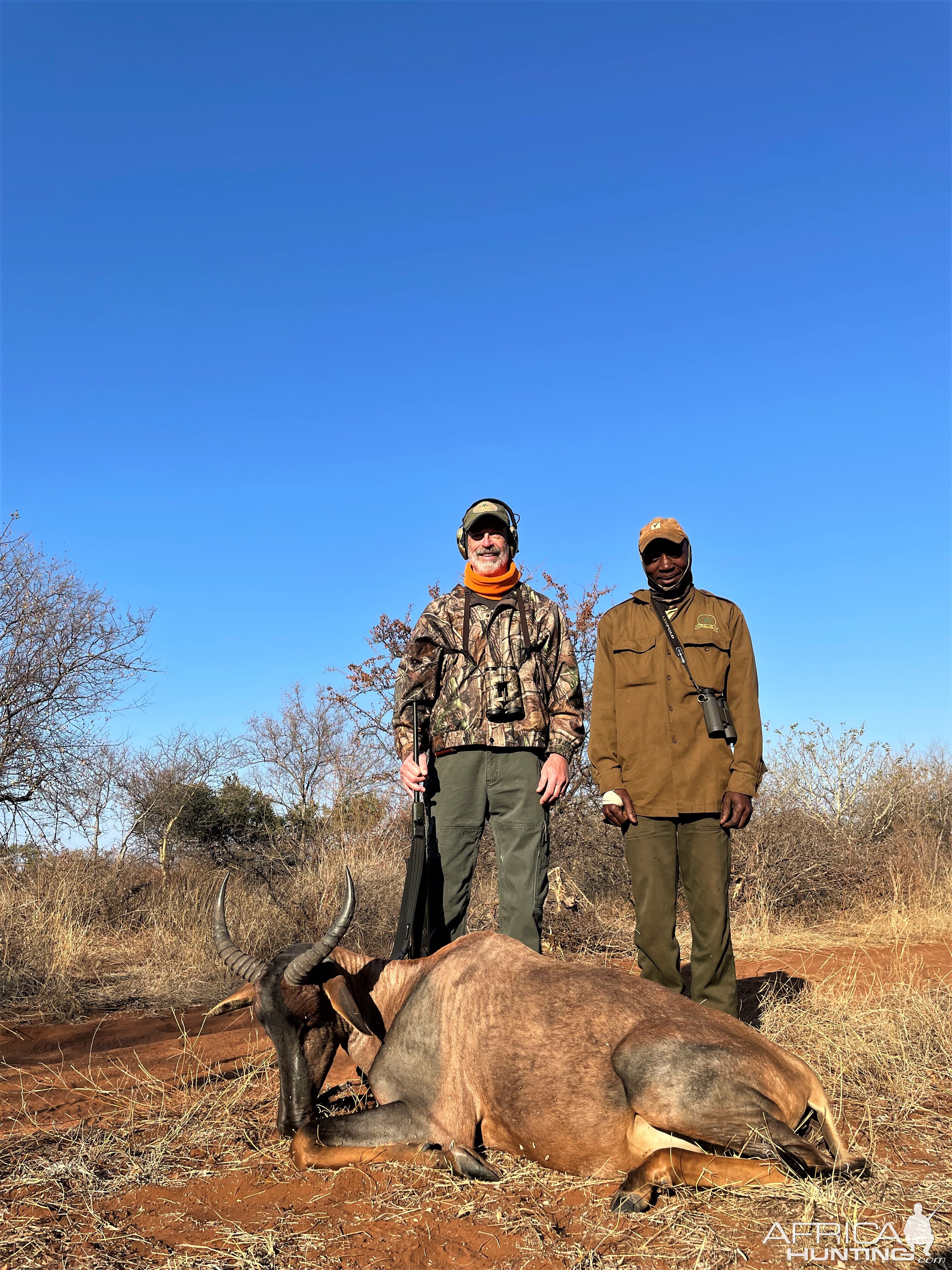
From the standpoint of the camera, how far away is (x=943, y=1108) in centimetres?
441

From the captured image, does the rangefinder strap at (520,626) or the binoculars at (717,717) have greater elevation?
the rangefinder strap at (520,626)

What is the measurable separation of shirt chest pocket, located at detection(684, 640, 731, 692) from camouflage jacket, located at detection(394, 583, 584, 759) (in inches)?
26.6

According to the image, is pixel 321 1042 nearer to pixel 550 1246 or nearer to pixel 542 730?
pixel 550 1246

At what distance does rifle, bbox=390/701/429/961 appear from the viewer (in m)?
4.91

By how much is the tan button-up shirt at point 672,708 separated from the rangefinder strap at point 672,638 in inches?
0.7

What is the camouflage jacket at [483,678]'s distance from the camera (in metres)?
5.35

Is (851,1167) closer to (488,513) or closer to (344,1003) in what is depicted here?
(344,1003)

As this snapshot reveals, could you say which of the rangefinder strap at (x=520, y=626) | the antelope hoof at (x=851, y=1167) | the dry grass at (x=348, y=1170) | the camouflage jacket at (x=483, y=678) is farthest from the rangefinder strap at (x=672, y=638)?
the antelope hoof at (x=851, y=1167)

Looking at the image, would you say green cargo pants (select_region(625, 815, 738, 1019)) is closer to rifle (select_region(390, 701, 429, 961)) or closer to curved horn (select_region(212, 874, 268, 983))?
rifle (select_region(390, 701, 429, 961))

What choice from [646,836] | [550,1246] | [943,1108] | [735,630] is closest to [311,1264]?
[550,1246]

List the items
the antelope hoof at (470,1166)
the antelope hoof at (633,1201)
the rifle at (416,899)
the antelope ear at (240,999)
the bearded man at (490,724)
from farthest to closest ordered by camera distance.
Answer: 1. the bearded man at (490,724)
2. the rifle at (416,899)
3. the antelope ear at (240,999)
4. the antelope hoof at (470,1166)
5. the antelope hoof at (633,1201)

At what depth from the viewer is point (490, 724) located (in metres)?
5.31

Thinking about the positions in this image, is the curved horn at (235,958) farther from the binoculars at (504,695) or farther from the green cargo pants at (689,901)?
the green cargo pants at (689,901)

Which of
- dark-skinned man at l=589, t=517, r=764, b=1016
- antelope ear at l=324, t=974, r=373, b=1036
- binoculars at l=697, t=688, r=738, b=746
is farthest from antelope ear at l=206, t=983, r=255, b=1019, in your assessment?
binoculars at l=697, t=688, r=738, b=746
